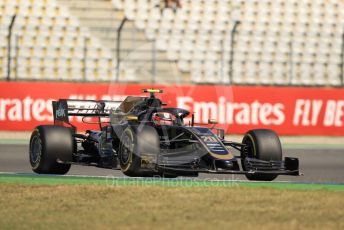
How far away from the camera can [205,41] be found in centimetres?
2406

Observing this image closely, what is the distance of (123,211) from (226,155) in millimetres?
2999

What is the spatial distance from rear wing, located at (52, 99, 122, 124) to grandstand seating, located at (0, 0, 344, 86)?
9.01m

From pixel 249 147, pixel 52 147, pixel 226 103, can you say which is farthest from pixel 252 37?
pixel 52 147

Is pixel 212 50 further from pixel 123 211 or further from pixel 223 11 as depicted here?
pixel 123 211

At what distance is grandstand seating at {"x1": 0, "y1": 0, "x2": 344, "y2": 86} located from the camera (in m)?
23.0

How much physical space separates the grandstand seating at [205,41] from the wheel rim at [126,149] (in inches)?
435

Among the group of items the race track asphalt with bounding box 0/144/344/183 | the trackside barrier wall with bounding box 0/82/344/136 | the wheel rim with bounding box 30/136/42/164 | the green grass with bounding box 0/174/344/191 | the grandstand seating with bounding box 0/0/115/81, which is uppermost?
the grandstand seating with bounding box 0/0/115/81

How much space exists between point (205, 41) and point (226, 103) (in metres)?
2.49

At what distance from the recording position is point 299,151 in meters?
19.7

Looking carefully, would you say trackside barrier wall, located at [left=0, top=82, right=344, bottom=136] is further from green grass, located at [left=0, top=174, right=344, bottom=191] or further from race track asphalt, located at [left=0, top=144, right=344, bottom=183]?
green grass, located at [left=0, top=174, right=344, bottom=191]

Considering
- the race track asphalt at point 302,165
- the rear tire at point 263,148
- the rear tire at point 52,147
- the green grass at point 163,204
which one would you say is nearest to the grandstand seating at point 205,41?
the race track asphalt at point 302,165

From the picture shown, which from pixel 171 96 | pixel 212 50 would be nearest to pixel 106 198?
pixel 171 96

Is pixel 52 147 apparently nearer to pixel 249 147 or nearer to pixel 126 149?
pixel 126 149

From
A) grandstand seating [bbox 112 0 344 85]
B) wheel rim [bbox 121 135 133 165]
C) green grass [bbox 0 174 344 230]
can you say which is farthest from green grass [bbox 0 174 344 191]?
grandstand seating [bbox 112 0 344 85]
